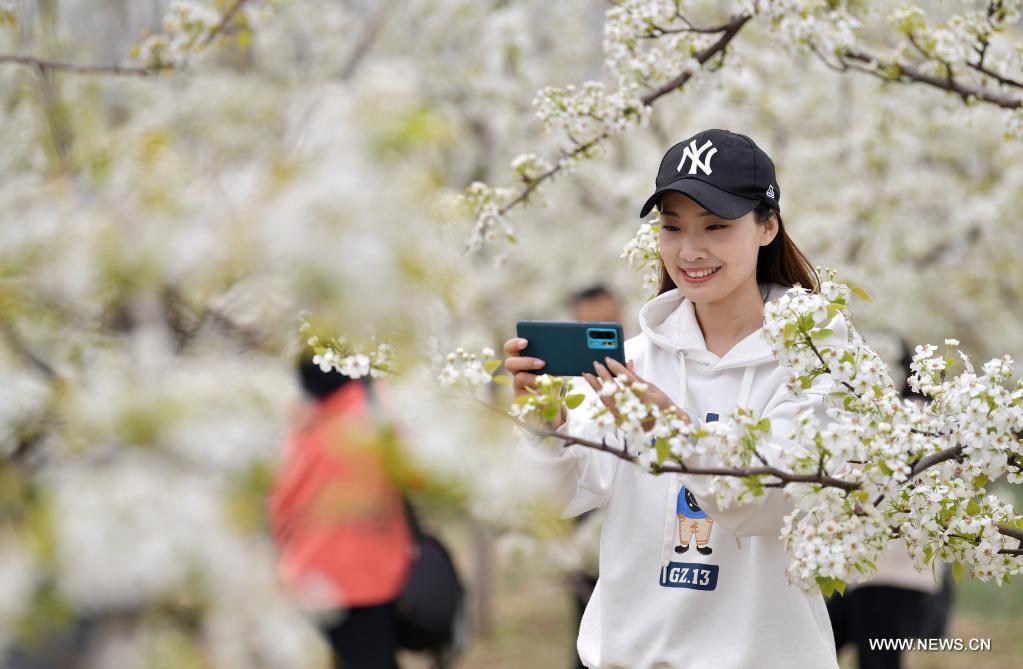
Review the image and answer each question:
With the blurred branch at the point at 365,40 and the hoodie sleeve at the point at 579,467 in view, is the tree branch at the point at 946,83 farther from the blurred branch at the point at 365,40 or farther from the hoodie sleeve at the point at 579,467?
the blurred branch at the point at 365,40

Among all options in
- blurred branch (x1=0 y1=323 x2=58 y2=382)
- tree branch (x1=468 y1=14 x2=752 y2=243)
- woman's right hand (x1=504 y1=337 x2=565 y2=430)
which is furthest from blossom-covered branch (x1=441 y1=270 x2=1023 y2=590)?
tree branch (x1=468 y1=14 x2=752 y2=243)

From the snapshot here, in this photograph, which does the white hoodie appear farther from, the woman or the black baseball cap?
the black baseball cap

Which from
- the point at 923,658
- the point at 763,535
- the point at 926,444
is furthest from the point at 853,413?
the point at 923,658

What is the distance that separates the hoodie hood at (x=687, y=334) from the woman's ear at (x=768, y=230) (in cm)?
11

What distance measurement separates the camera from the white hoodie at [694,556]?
6.83 ft

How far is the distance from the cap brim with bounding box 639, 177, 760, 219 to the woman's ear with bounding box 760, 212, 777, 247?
12 centimetres

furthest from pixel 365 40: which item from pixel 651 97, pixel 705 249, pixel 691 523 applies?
pixel 691 523

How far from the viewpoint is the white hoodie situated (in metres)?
2.08

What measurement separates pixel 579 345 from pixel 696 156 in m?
0.45

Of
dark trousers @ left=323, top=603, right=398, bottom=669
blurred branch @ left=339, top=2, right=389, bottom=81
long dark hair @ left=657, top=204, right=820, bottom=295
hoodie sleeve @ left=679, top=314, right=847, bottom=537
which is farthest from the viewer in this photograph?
blurred branch @ left=339, top=2, right=389, bottom=81

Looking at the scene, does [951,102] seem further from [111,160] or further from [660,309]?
[111,160]

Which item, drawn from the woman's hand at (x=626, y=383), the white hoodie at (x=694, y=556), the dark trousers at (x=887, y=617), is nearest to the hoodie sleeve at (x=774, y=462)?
the white hoodie at (x=694, y=556)

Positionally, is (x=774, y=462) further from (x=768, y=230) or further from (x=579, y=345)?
(x=768, y=230)

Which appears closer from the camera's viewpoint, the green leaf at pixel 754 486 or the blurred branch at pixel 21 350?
the blurred branch at pixel 21 350
